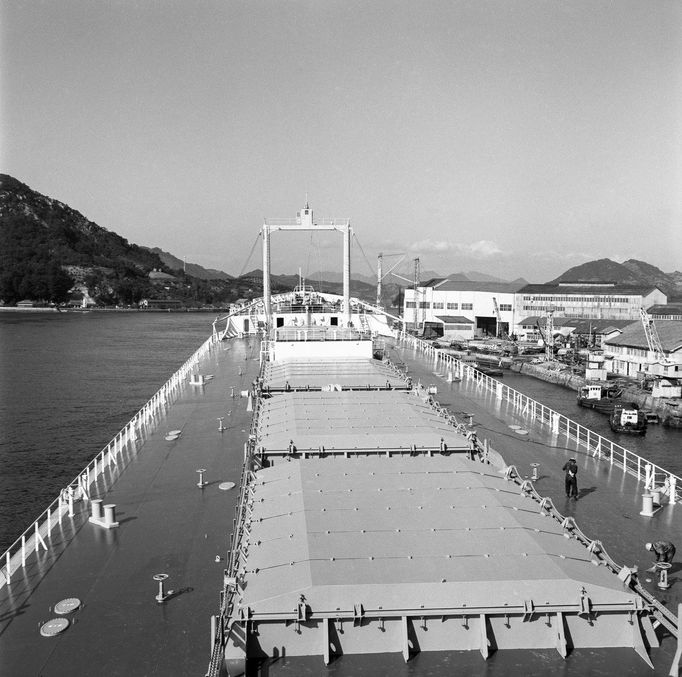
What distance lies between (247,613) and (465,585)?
2.32m

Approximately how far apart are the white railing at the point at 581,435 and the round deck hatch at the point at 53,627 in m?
11.9

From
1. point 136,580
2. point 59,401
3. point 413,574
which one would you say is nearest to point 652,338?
point 59,401

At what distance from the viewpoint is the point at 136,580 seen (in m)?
9.41

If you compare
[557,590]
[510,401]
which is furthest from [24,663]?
[510,401]

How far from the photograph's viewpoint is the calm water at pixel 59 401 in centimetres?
2547

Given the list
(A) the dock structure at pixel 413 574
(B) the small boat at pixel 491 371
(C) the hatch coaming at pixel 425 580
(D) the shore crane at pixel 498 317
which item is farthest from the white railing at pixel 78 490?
(D) the shore crane at pixel 498 317

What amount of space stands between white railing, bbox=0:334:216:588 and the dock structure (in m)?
4.27

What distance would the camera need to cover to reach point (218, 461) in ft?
51.8

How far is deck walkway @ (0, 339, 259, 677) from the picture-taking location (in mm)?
7387

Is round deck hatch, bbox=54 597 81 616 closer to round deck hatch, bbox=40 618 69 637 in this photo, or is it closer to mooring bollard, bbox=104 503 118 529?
round deck hatch, bbox=40 618 69 637

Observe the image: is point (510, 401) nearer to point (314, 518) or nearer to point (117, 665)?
point (314, 518)

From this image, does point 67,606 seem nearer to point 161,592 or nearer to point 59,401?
point 161,592

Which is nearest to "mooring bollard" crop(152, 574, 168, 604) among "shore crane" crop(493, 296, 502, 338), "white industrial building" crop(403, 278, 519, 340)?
"white industrial building" crop(403, 278, 519, 340)

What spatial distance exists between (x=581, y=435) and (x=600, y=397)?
2329 centimetres
